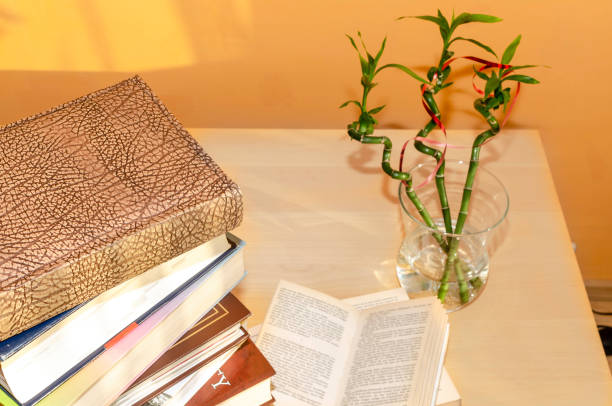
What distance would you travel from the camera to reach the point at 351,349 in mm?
863

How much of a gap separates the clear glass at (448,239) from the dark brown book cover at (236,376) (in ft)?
A: 0.85

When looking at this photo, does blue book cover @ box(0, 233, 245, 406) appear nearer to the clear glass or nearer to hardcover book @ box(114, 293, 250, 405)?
hardcover book @ box(114, 293, 250, 405)

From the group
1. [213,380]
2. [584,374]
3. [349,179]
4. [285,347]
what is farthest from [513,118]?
[213,380]

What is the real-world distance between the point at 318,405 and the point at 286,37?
1.83ft

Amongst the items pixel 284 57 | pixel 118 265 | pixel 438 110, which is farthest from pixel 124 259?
pixel 284 57

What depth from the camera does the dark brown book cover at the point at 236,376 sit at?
0.75 metres

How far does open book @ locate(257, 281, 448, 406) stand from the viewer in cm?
81

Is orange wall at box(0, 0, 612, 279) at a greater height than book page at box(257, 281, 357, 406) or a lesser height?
greater

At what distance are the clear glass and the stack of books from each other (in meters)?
0.27

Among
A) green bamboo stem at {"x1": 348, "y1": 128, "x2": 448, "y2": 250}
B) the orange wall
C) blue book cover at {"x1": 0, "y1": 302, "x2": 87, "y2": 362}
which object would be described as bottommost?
blue book cover at {"x1": 0, "y1": 302, "x2": 87, "y2": 362}

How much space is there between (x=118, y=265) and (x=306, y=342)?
31 cm

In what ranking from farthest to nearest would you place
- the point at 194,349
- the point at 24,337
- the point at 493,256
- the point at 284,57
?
1. the point at 284,57
2. the point at 493,256
3. the point at 194,349
4. the point at 24,337

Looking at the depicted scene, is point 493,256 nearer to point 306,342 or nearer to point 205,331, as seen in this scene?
point 306,342

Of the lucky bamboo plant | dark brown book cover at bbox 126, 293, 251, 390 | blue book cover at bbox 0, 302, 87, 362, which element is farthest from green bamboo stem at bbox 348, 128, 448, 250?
blue book cover at bbox 0, 302, 87, 362
